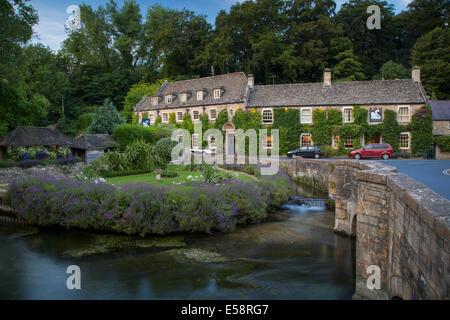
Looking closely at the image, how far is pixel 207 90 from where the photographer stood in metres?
39.1

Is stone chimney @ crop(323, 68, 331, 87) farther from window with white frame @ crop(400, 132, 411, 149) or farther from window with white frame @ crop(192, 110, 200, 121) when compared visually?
window with white frame @ crop(192, 110, 200, 121)

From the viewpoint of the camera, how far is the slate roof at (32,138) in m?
21.3

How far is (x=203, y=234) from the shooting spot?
1396cm

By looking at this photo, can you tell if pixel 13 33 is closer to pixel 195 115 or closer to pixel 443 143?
pixel 195 115

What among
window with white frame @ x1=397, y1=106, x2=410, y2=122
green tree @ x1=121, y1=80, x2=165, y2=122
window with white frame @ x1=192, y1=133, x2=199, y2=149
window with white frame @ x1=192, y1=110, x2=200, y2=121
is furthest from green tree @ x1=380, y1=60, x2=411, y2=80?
green tree @ x1=121, y1=80, x2=165, y2=122

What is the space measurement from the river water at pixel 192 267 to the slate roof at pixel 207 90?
2404 centimetres

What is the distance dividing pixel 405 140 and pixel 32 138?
33.8 metres

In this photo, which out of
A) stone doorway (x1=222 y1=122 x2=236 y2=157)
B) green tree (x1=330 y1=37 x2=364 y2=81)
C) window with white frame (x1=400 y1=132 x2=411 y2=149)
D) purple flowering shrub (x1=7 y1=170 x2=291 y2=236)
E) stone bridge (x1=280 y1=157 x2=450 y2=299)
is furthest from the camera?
green tree (x1=330 y1=37 x2=364 y2=81)

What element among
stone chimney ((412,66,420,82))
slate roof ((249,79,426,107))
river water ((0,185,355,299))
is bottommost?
river water ((0,185,355,299))

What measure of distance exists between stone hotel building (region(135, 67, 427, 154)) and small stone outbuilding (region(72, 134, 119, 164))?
1358cm

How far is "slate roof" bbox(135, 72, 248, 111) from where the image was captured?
36281mm
